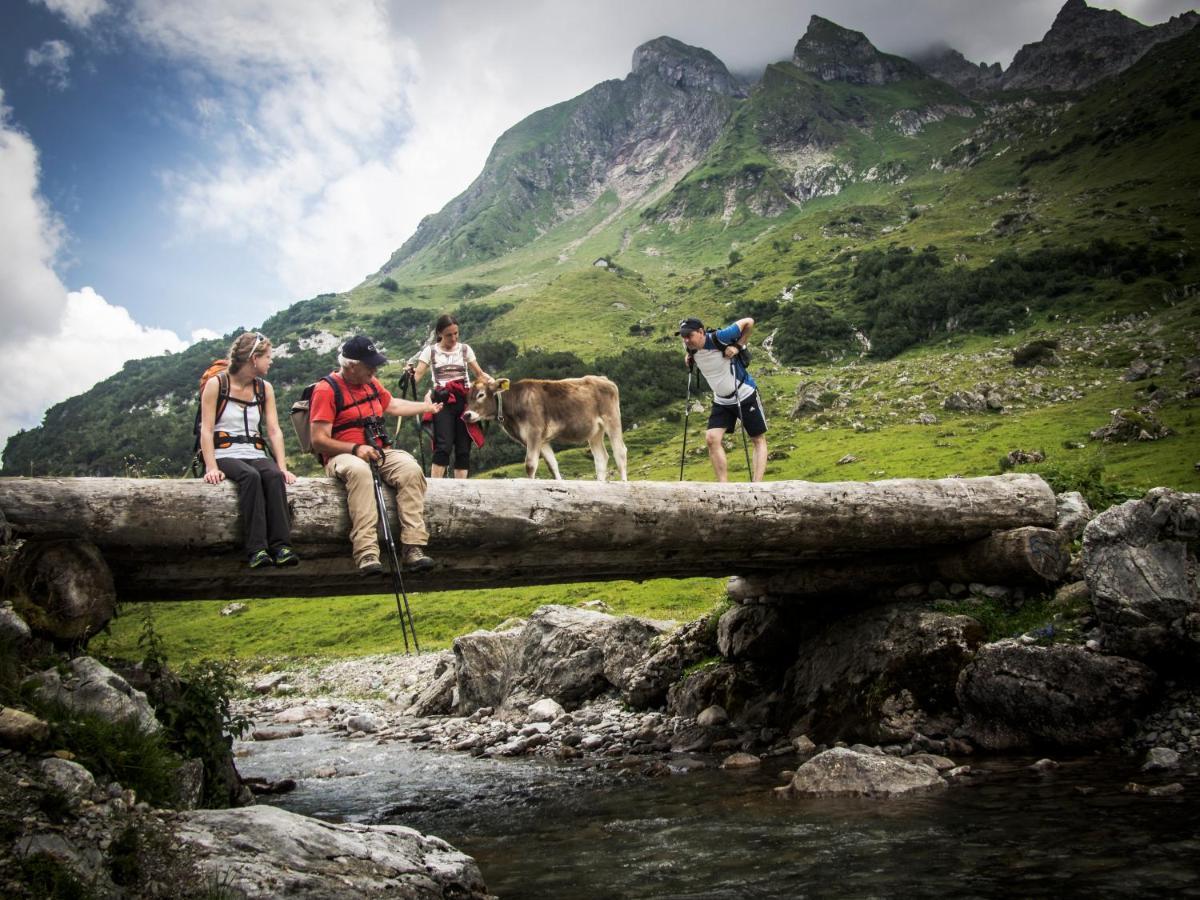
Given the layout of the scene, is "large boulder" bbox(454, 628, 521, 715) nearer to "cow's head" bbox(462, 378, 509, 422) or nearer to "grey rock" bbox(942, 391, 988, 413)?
"cow's head" bbox(462, 378, 509, 422)

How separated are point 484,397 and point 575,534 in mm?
4917

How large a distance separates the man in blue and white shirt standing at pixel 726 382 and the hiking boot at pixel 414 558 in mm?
6507

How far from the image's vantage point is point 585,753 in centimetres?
1523

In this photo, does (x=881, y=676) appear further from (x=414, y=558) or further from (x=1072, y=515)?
(x=414, y=558)

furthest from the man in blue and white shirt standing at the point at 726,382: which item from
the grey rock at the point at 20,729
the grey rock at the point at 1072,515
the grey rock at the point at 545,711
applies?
the grey rock at the point at 20,729

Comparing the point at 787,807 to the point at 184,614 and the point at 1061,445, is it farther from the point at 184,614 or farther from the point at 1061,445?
the point at 184,614

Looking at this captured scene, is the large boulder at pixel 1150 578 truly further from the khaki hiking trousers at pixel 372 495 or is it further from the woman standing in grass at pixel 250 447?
the woman standing in grass at pixel 250 447

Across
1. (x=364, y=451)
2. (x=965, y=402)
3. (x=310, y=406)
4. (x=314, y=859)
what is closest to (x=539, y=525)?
(x=364, y=451)

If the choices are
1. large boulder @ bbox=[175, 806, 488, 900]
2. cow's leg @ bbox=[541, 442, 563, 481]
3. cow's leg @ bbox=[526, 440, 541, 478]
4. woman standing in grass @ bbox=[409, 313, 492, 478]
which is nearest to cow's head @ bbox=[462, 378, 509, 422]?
woman standing in grass @ bbox=[409, 313, 492, 478]

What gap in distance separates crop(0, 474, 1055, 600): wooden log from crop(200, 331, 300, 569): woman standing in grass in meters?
0.28

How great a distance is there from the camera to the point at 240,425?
9.15 meters

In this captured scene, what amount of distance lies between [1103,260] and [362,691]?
10268cm

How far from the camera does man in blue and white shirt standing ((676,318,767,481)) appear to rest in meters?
14.3

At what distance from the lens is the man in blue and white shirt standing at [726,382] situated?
1433 cm
